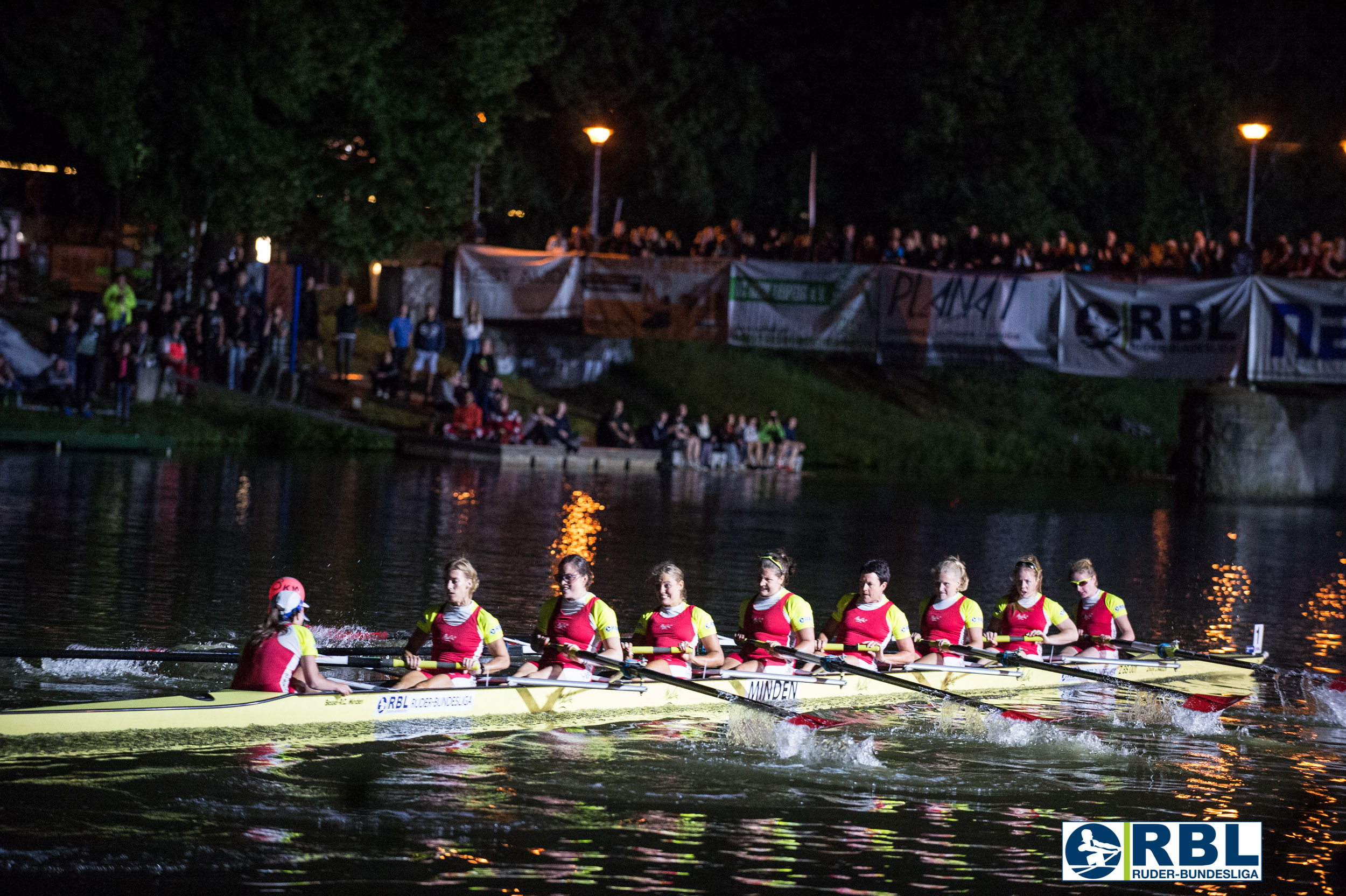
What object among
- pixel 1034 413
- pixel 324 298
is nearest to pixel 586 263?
pixel 324 298

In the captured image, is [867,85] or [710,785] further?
[867,85]

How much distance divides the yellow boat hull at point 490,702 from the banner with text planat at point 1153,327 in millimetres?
18077

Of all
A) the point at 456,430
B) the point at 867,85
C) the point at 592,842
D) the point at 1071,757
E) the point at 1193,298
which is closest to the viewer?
the point at 592,842

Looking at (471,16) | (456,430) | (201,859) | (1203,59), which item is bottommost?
(201,859)

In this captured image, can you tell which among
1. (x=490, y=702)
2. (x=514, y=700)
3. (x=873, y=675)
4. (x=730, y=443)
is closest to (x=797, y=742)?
(x=873, y=675)

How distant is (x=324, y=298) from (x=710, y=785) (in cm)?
3403

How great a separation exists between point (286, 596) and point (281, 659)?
0.61m

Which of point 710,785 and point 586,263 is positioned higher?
point 586,263

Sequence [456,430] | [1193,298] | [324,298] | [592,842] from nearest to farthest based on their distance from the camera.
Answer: [592,842] → [1193,298] → [456,430] → [324,298]

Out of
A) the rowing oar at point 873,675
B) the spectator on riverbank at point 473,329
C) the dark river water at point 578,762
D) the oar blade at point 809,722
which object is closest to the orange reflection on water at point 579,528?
the dark river water at point 578,762

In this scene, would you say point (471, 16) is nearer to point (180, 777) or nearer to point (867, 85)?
point (867, 85)

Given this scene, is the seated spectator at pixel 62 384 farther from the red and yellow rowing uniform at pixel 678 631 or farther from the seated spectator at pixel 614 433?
the red and yellow rowing uniform at pixel 678 631

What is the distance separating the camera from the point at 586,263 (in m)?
33.5

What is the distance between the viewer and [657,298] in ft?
110
